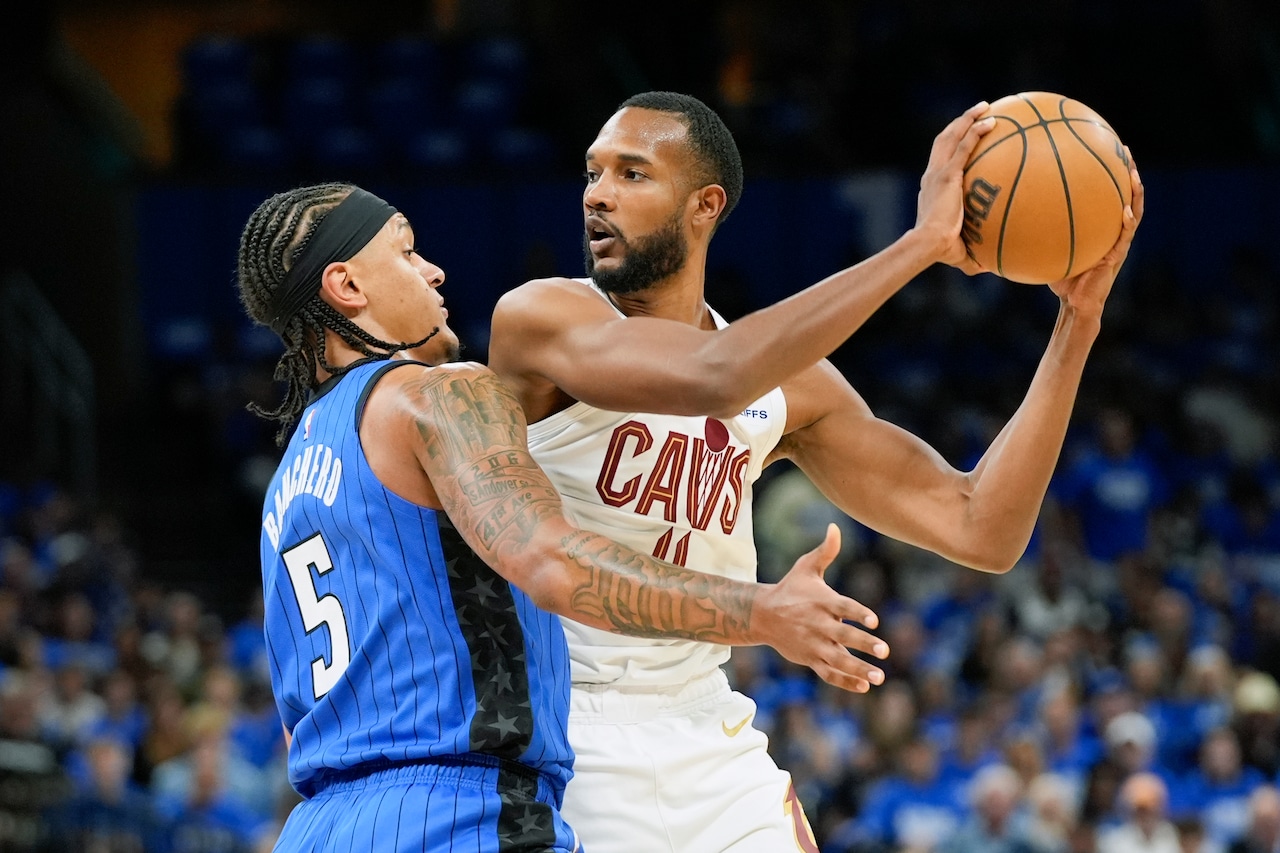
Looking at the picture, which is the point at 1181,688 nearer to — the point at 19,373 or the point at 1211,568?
the point at 1211,568

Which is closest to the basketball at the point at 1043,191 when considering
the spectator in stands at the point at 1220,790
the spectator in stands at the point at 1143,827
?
the spectator in stands at the point at 1143,827

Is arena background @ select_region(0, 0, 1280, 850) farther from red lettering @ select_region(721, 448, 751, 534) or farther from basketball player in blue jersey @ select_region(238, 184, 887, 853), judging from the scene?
basketball player in blue jersey @ select_region(238, 184, 887, 853)

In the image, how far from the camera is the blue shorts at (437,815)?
308 cm

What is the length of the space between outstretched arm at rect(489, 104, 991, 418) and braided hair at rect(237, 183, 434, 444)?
1.10ft

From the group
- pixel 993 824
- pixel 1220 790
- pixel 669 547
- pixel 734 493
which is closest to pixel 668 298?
pixel 734 493

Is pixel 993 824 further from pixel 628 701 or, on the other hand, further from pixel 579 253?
pixel 579 253

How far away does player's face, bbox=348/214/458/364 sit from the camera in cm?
352

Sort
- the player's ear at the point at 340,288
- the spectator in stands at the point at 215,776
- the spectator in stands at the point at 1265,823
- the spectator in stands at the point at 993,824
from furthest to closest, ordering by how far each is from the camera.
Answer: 1. the spectator in stands at the point at 215,776
2. the spectator in stands at the point at 993,824
3. the spectator in stands at the point at 1265,823
4. the player's ear at the point at 340,288

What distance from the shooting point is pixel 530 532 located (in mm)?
3008

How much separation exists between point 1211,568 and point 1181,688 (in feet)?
5.83

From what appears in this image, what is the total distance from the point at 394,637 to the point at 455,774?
0.28m

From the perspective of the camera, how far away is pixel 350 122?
Result: 17.9 m

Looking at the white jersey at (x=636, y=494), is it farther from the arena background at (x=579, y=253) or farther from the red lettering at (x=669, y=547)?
the arena background at (x=579, y=253)

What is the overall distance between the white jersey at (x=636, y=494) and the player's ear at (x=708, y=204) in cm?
34
